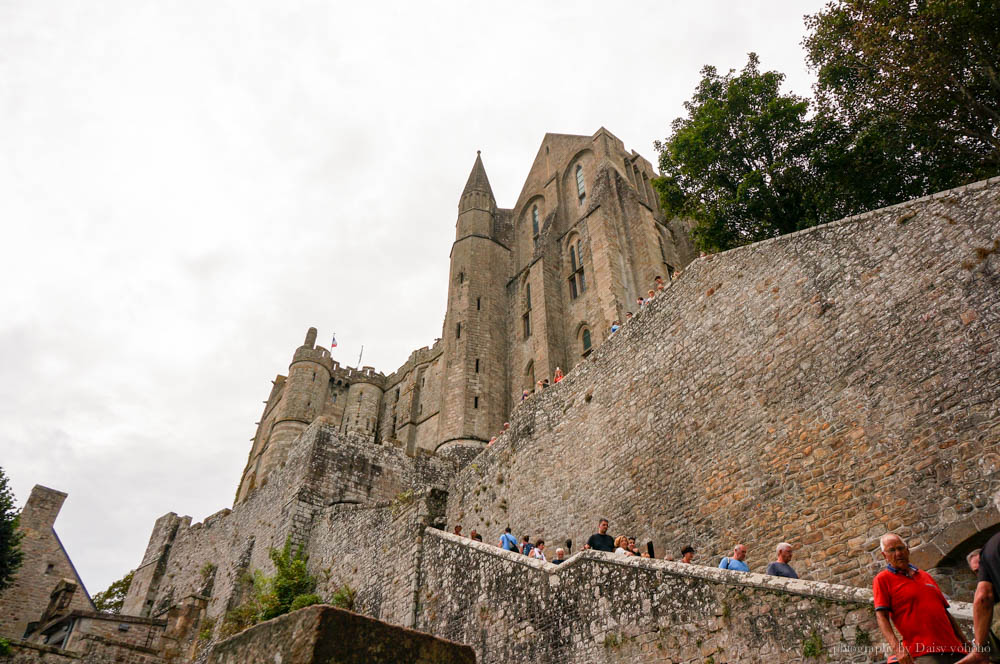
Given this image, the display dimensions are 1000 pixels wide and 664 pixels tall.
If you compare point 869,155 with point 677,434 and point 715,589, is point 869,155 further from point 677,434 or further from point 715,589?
point 715,589

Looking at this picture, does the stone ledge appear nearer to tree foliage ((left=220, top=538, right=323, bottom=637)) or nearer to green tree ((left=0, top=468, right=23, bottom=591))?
tree foliage ((left=220, top=538, right=323, bottom=637))

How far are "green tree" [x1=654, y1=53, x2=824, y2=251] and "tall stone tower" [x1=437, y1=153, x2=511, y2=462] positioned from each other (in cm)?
1260

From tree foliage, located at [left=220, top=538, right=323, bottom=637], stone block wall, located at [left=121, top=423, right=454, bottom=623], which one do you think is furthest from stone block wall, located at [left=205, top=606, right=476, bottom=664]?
tree foliage, located at [left=220, top=538, right=323, bottom=637]

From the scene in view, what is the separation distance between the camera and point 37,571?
23969mm

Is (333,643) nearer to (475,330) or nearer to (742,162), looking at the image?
(742,162)

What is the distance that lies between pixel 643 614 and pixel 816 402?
4.37 metres

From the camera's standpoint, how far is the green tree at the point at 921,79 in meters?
12.1

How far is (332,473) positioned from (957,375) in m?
15.5

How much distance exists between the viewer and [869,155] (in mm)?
14312

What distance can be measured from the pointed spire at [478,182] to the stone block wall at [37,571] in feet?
81.8

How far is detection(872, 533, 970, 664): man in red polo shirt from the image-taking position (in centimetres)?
369

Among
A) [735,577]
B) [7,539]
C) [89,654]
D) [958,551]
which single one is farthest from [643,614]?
[7,539]

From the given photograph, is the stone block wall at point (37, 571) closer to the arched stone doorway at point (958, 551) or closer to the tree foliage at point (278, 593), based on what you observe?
the tree foliage at point (278, 593)

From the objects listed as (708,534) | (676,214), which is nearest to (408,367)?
(676,214)
